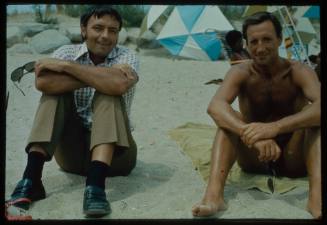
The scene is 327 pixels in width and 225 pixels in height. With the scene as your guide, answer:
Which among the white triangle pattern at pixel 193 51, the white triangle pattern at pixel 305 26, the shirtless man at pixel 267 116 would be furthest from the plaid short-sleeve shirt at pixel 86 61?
the white triangle pattern at pixel 193 51

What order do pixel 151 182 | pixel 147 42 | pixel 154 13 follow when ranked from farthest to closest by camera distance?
pixel 147 42 < pixel 154 13 < pixel 151 182

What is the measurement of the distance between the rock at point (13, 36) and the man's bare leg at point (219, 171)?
639 cm

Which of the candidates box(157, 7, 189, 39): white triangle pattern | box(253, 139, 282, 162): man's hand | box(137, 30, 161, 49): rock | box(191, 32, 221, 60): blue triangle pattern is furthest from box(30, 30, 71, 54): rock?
box(253, 139, 282, 162): man's hand

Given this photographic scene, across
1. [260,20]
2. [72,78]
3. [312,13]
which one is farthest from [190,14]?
[72,78]

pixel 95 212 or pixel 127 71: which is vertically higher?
pixel 127 71

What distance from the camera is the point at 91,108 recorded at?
2.70 m

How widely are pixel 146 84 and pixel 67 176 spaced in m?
3.22

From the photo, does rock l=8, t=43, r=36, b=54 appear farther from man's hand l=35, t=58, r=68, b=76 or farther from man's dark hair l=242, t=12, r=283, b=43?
man's dark hair l=242, t=12, r=283, b=43

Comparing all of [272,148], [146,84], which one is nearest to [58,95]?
[272,148]

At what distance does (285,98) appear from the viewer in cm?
268

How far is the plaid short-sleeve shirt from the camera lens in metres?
2.70

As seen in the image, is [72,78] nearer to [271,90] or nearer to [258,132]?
[258,132]

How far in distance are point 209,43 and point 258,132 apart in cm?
615

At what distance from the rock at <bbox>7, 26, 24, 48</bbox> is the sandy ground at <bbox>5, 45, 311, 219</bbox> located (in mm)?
3145
